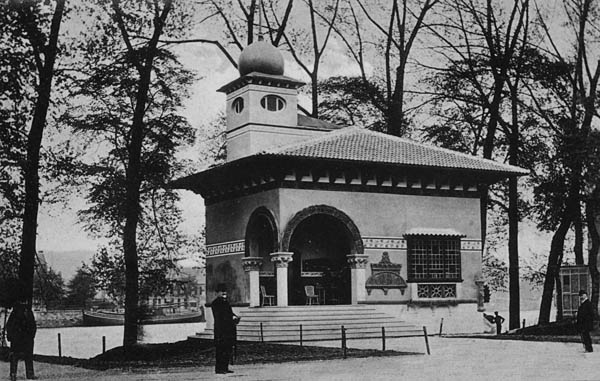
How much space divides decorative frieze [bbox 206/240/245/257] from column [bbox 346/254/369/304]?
13.0 feet

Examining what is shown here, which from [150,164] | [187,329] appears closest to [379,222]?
[150,164]

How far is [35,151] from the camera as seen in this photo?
2039 centimetres

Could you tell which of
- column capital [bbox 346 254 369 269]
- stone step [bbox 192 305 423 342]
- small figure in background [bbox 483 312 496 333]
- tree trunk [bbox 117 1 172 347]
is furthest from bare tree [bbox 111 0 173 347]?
small figure in background [bbox 483 312 496 333]

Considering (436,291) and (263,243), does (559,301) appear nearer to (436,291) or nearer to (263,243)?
(436,291)

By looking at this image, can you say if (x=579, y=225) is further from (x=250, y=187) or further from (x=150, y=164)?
(x=150, y=164)

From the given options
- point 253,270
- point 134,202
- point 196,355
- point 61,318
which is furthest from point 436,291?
point 61,318

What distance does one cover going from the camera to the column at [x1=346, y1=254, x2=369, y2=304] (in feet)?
96.6

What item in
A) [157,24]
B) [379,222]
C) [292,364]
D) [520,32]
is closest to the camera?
[292,364]

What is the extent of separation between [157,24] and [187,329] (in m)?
51.8

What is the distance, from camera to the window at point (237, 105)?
33591 mm

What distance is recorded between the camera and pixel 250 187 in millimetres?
30625

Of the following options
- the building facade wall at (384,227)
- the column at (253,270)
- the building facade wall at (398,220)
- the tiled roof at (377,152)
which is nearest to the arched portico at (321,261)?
the building facade wall at (398,220)

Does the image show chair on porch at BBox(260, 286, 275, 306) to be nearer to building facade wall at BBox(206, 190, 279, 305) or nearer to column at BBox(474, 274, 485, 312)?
building facade wall at BBox(206, 190, 279, 305)

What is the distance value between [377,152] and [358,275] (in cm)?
422
